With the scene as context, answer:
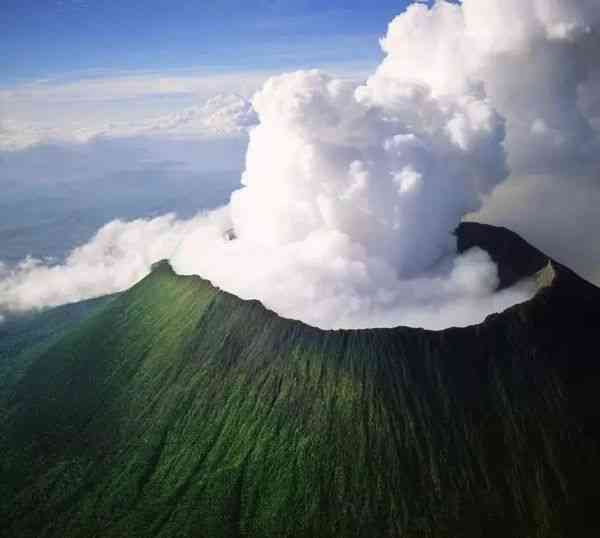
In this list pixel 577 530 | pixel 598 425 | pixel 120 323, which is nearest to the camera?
pixel 577 530

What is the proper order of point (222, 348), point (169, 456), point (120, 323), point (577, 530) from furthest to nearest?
point (120, 323)
point (222, 348)
point (169, 456)
point (577, 530)

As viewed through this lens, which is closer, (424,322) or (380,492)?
(380,492)

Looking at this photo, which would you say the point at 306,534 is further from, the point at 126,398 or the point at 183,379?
the point at 126,398

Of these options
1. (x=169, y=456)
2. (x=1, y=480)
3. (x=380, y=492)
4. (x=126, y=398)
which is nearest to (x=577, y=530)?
(x=380, y=492)

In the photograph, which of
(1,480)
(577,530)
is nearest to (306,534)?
(577,530)

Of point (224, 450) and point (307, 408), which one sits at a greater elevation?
point (307, 408)

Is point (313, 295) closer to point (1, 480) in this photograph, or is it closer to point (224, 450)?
point (224, 450)

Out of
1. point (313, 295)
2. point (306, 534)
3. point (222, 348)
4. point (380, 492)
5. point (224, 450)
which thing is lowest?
point (306, 534)
